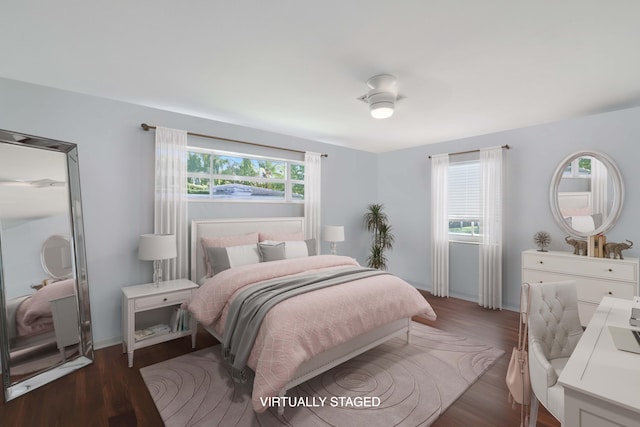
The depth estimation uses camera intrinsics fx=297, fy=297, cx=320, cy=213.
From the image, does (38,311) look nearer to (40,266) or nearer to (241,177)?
(40,266)

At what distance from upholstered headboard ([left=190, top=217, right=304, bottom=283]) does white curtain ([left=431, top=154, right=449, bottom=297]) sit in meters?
2.30

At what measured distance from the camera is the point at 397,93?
298 centimetres

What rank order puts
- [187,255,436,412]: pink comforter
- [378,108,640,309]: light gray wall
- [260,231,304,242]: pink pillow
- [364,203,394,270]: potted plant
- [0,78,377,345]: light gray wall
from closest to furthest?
[187,255,436,412]: pink comforter < [0,78,377,345]: light gray wall < [378,108,640,309]: light gray wall < [260,231,304,242]: pink pillow < [364,203,394,270]: potted plant

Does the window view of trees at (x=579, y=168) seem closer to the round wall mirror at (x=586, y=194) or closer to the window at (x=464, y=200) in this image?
the round wall mirror at (x=586, y=194)

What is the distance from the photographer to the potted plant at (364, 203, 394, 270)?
5.31 metres

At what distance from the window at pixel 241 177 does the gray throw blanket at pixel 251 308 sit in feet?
5.79

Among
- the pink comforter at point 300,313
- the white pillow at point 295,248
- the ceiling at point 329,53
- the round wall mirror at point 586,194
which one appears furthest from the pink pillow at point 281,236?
the round wall mirror at point 586,194

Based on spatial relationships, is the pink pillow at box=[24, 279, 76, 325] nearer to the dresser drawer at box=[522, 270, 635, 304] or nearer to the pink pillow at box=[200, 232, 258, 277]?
the pink pillow at box=[200, 232, 258, 277]

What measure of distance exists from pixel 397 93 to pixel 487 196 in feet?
7.86

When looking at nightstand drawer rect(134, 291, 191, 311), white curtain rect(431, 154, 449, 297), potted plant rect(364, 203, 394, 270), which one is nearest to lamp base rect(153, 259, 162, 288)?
nightstand drawer rect(134, 291, 191, 311)

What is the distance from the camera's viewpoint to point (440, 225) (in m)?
4.93

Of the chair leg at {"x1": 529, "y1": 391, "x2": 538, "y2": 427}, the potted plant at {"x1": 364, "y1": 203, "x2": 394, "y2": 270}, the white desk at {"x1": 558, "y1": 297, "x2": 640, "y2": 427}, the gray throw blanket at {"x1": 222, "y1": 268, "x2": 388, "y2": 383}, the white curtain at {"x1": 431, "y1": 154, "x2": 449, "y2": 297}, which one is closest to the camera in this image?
the white desk at {"x1": 558, "y1": 297, "x2": 640, "y2": 427}

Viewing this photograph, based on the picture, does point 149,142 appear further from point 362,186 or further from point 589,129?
point 589,129

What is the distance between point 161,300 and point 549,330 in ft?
10.4
